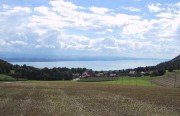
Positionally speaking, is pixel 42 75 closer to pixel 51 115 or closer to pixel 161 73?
pixel 161 73

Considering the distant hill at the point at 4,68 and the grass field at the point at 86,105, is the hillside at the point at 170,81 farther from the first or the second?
the distant hill at the point at 4,68

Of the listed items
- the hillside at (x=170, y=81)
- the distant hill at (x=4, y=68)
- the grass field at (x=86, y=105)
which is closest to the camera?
the grass field at (x=86, y=105)

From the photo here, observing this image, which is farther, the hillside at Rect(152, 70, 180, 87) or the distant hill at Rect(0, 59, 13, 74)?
the distant hill at Rect(0, 59, 13, 74)

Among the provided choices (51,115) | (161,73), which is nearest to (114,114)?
(51,115)

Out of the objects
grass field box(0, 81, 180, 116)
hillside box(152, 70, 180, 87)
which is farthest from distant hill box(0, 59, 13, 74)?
grass field box(0, 81, 180, 116)

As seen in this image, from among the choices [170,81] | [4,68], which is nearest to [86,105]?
[170,81]

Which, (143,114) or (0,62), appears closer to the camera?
(143,114)

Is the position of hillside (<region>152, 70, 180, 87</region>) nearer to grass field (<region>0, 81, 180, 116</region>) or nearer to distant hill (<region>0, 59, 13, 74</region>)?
grass field (<region>0, 81, 180, 116</region>)

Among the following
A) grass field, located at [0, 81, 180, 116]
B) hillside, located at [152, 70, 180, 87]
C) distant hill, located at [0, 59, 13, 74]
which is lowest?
grass field, located at [0, 81, 180, 116]

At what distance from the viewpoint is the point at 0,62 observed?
17738cm

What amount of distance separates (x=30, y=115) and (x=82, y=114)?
3.52 metres

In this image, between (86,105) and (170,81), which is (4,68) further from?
(86,105)

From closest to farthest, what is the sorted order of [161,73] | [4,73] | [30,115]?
[30,115]
[161,73]
[4,73]

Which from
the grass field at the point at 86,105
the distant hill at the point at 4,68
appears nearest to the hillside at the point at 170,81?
the grass field at the point at 86,105
